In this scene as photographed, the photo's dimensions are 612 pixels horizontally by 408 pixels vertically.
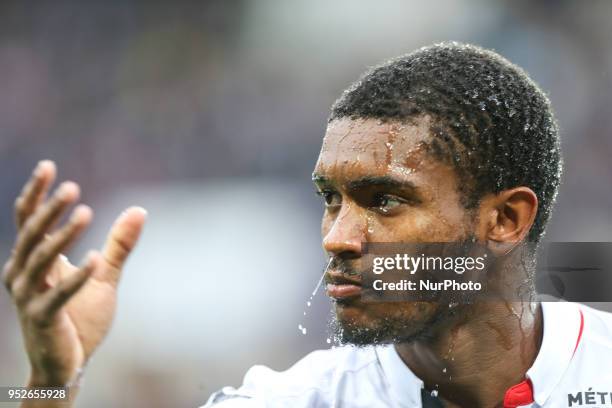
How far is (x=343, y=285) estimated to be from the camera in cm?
284

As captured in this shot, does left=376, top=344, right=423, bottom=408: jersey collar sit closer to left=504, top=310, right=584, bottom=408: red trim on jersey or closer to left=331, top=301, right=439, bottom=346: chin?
left=331, top=301, right=439, bottom=346: chin

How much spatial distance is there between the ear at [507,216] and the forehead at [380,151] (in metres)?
0.32

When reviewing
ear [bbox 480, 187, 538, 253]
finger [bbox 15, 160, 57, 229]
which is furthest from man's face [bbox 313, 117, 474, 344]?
finger [bbox 15, 160, 57, 229]

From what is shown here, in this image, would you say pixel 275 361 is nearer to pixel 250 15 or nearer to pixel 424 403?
pixel 424 403

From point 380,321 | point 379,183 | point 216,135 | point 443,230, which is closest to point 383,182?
point 379,183

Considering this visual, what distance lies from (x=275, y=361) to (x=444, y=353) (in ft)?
11.8

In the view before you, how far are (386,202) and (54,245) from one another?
122cm

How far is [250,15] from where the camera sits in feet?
29.0

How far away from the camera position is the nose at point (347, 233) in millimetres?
2828

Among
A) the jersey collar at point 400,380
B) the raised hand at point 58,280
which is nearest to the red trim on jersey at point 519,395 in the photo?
the jersey collar at point 400,380

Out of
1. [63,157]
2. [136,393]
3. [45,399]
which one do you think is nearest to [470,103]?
[45,399]

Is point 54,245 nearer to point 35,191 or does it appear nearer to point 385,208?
point 35,191

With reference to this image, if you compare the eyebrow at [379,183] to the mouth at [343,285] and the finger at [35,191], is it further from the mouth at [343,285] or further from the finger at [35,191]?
the finger at [35,191]

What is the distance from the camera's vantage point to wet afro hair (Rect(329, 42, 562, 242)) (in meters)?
2.95
